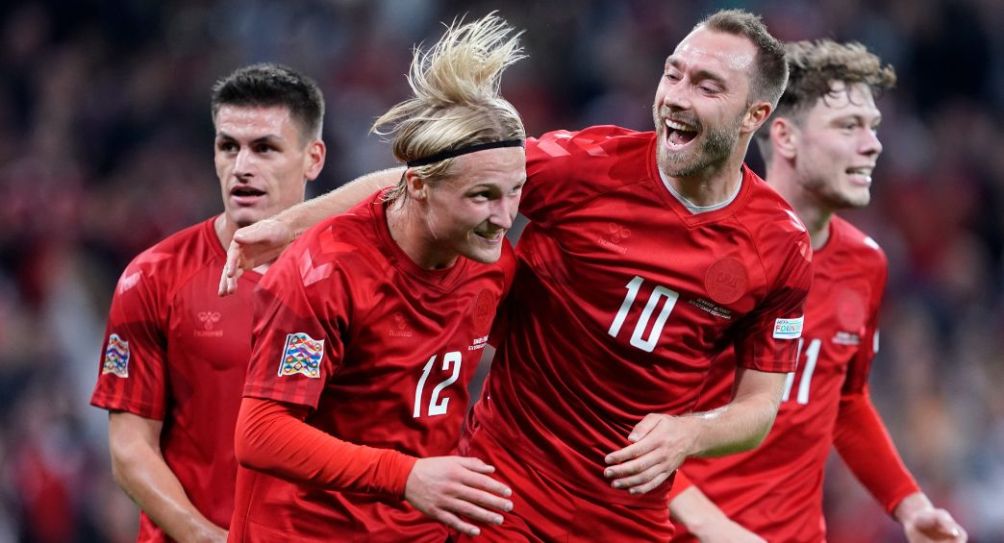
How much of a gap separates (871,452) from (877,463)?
0.05m

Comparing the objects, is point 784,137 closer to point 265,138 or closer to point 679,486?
point 679,486

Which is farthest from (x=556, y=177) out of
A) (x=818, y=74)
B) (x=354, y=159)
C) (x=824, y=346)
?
(x=354, y=159)

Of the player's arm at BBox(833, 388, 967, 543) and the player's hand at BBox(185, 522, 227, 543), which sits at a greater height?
the player's hand at BBox(185, 522, 227, 543)

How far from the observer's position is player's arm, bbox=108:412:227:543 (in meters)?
4.94

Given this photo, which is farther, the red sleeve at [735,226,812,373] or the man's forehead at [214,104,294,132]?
the man's forehead at [214,104,294,132]

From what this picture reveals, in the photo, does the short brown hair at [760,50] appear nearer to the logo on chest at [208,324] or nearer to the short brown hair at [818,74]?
the short brown hair at [818,74]

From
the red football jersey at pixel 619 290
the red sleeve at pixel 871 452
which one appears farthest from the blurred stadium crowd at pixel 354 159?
the red football jersey at pixel 619 290

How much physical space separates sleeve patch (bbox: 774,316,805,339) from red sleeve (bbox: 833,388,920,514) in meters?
1.30

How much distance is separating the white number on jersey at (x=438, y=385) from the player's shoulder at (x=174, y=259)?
1.06 m

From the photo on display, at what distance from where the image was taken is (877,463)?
618 centimetres

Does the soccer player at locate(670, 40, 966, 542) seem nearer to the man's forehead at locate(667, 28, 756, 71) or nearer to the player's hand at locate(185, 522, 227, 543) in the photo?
the man's forehead at locate(667, 28, 756, 71)

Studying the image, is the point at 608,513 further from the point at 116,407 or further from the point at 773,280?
the point at 116,407

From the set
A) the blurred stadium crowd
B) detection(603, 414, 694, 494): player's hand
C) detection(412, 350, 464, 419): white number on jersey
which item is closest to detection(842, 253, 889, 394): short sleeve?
detection(603, 414, 694, 494): player's hand

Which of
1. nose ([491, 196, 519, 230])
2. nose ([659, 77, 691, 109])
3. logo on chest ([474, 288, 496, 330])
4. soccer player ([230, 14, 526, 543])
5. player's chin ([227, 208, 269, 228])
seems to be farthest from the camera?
player's chin ([227, 208, 269, 228])
